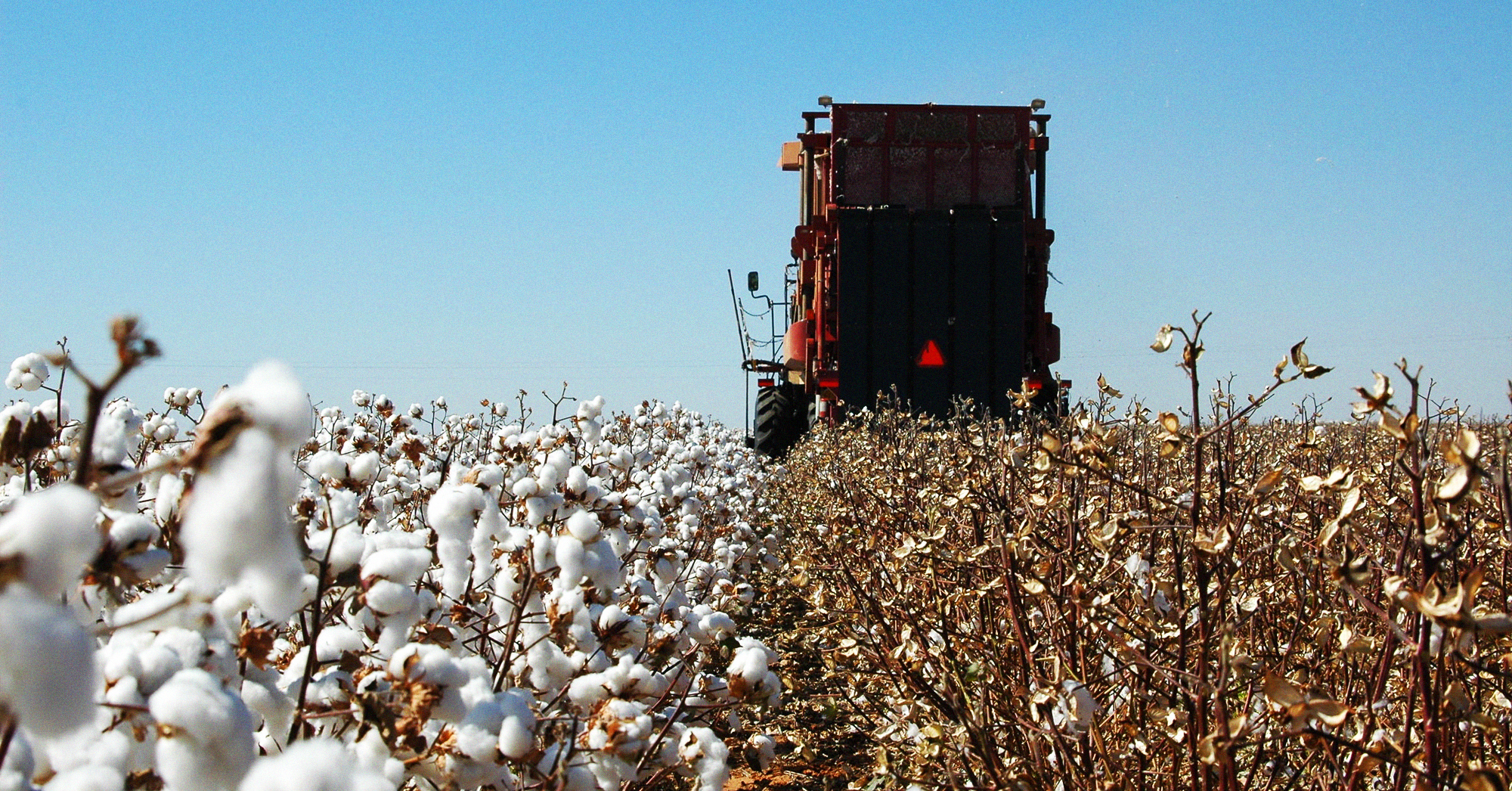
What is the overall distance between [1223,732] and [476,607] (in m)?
1.35

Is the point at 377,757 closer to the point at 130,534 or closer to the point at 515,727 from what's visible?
the point at 515,727

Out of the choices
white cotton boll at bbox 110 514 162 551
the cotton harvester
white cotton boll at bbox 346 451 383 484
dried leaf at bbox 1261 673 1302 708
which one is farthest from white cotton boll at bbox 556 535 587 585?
the cotton harvester

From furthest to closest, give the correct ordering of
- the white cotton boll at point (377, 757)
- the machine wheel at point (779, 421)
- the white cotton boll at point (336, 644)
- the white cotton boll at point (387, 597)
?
the machine wheel at point (779, 421) → the white cotton boll at point (336, 644) → the white cotton boll at point (387, 597) → the white cotton boll at point (377, 757)

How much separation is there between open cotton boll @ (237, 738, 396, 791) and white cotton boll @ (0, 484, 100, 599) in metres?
0.24

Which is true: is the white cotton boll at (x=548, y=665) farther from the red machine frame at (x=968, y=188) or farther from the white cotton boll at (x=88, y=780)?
the red machine frame at (x=968, y=188)

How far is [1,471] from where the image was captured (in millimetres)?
1976

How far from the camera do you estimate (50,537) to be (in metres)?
0.60

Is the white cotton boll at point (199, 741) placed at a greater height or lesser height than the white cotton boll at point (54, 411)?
lesser

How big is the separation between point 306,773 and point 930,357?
1016 centimetres

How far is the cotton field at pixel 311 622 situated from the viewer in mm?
664

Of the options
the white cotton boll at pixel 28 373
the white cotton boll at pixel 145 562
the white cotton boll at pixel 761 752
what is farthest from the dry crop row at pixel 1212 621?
the white cotton boll at pixel 28 373

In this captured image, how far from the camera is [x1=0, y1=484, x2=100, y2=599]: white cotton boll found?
1.97 feet

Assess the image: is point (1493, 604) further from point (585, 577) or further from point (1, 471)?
point (1, 471)

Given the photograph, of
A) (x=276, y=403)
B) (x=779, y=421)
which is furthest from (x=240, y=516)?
(x=779, y=421)
